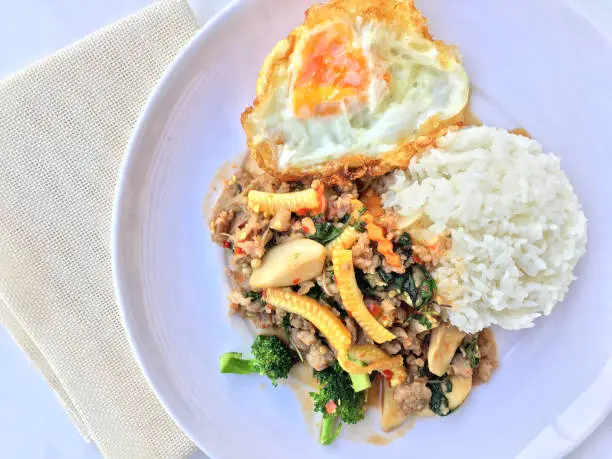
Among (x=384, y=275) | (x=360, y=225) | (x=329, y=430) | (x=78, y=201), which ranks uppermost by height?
(x=360, y=225)

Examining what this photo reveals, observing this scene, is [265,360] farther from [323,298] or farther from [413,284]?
[413,284]

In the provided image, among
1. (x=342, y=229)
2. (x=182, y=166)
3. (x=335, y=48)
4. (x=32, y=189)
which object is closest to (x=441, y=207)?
(x=342, y=229)

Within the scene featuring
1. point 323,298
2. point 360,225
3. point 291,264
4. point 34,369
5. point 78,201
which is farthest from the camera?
point 34,369

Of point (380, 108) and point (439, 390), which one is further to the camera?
point (439, 390)

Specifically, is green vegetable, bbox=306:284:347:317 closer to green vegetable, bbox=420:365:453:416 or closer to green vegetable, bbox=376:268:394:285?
green vegetable, bbox=376:268:394:285

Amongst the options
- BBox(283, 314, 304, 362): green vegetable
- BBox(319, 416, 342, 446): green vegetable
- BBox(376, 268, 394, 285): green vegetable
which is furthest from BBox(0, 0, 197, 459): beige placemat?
BBox(376, 268, 394, 285): green vegetable

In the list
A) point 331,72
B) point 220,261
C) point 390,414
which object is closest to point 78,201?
point 220,261

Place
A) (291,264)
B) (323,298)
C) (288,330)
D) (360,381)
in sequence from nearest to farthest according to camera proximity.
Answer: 1. (291,264)
2. (323,298)
3. (360,381)
4. (288,330)
